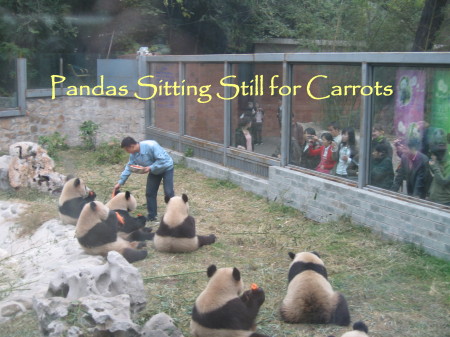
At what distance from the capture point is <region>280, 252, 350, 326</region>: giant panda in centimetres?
522

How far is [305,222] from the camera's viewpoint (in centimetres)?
873

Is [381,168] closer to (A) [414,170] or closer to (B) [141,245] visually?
(A) [414,170]

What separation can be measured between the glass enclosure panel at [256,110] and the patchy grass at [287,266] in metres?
1.02

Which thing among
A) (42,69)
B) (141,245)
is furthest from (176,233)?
(42,69)

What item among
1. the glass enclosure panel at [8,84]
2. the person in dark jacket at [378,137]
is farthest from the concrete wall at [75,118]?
the person in dark jacket at [378,137]

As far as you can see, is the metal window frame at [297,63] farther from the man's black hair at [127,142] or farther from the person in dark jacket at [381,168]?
the man's black hair at [127,142]

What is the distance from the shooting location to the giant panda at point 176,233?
23.7 ft

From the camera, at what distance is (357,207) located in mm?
8039

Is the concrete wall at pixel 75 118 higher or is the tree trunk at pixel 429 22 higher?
the tree trunk at pixel 429 22

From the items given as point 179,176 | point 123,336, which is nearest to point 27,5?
point 179,176

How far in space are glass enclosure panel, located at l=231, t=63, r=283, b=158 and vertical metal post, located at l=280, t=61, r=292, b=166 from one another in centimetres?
20

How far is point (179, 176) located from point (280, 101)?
302 cm

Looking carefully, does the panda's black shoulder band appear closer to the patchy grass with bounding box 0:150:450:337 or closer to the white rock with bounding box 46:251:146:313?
the patchy grass with bounding box 0:150:450:337

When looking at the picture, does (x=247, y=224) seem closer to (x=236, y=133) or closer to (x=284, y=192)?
(x=284, y=192)
